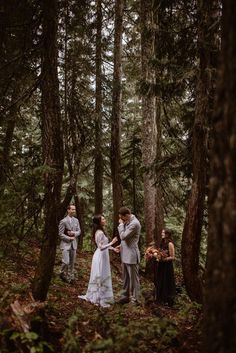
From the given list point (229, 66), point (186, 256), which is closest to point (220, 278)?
point (229, 66)

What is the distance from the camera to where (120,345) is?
4430 mm

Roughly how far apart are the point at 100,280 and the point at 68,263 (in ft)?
7.40

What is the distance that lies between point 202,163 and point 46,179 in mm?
2970

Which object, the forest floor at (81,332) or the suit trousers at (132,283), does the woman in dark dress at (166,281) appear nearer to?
the suit trousers at (132,283)

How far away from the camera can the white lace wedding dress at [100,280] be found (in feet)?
34.1

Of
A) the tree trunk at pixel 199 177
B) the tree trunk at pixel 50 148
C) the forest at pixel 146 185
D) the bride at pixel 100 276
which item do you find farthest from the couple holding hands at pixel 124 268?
the tree trunk at pixel 50 148

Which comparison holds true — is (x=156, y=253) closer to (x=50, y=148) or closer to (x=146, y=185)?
(x=146, y=185)

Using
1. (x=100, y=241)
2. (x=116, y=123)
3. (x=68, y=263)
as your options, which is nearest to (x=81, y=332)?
(x=100, y=241)

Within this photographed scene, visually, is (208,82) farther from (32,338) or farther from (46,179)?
(32,338)

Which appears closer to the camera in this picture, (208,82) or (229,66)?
(229,66)

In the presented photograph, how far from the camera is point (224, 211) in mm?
3301

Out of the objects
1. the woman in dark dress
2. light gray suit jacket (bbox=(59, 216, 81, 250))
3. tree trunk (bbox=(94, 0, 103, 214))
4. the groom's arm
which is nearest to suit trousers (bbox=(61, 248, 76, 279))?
light gray suit jacket (bbox=(59, 216, 81, 250))

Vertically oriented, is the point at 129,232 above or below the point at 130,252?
above

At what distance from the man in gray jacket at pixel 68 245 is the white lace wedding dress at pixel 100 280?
5.75 ft
